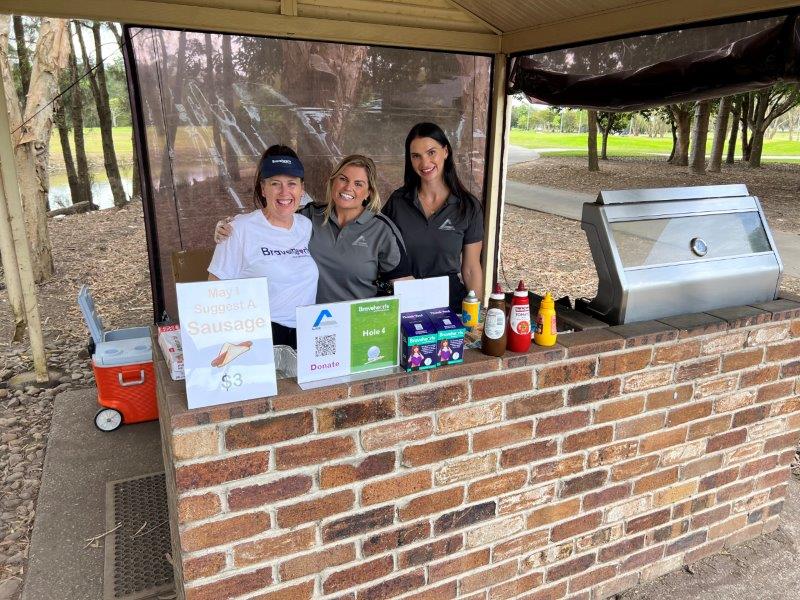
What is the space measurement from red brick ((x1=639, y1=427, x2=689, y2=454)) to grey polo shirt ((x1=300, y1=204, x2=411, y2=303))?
135 cm

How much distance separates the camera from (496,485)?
81.7 inches

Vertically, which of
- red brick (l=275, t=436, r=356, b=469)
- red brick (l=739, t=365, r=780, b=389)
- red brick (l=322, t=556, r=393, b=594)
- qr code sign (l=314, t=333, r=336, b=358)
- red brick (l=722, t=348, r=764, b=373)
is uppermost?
qr code sign (l=314, t=333, r=336, b=358)

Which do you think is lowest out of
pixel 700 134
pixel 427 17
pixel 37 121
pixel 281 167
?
pixel 281 167

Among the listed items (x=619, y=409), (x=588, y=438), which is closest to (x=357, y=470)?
(x=588, y=438)

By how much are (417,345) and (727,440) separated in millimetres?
1631

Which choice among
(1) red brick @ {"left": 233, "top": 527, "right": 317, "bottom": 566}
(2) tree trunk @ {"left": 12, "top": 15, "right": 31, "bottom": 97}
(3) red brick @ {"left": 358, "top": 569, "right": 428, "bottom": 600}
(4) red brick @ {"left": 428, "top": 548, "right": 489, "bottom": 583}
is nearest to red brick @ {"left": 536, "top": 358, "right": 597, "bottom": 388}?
(4) red brick @ {"left": 428, "top": 548, "right": 489, "bottom": 583}

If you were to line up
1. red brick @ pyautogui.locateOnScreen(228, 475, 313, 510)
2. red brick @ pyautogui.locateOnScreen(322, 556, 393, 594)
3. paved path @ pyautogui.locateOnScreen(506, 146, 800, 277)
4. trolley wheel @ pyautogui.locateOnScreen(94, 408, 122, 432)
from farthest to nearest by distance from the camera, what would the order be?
paved path @ pyautogui.locateOnScreen(506, 146, 800, 277) < trolley wheel @ pyautogui.locateOnScreen(94, 408, 122, 432) < red brick @ pyautogui.locateOnScreen(322, 556, 393, 594) < red brick @ pyautogui.locateOnScreen(228, 475, 313, 510)

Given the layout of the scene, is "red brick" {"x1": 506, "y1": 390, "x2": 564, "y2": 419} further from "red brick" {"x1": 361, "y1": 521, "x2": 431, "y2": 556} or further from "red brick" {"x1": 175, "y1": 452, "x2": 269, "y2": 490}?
"red brick" {"x1": 175, "y1": 452, "x2": 269, "y2": 490}

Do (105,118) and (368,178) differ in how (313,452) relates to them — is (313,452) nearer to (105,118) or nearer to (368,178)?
(368,178)

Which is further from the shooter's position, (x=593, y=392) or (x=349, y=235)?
(x=349, y=235)

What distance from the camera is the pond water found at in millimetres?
15188

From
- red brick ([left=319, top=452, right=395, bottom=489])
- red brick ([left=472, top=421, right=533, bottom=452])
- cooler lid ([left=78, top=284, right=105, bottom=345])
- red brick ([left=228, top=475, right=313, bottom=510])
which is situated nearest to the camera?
red brick ([left=228, top=475, right=313, bottom=510])

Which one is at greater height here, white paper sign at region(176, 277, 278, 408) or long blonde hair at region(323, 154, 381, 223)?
long blonde hair at region(323, 154, 381, 223)

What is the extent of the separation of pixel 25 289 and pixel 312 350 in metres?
3.56
